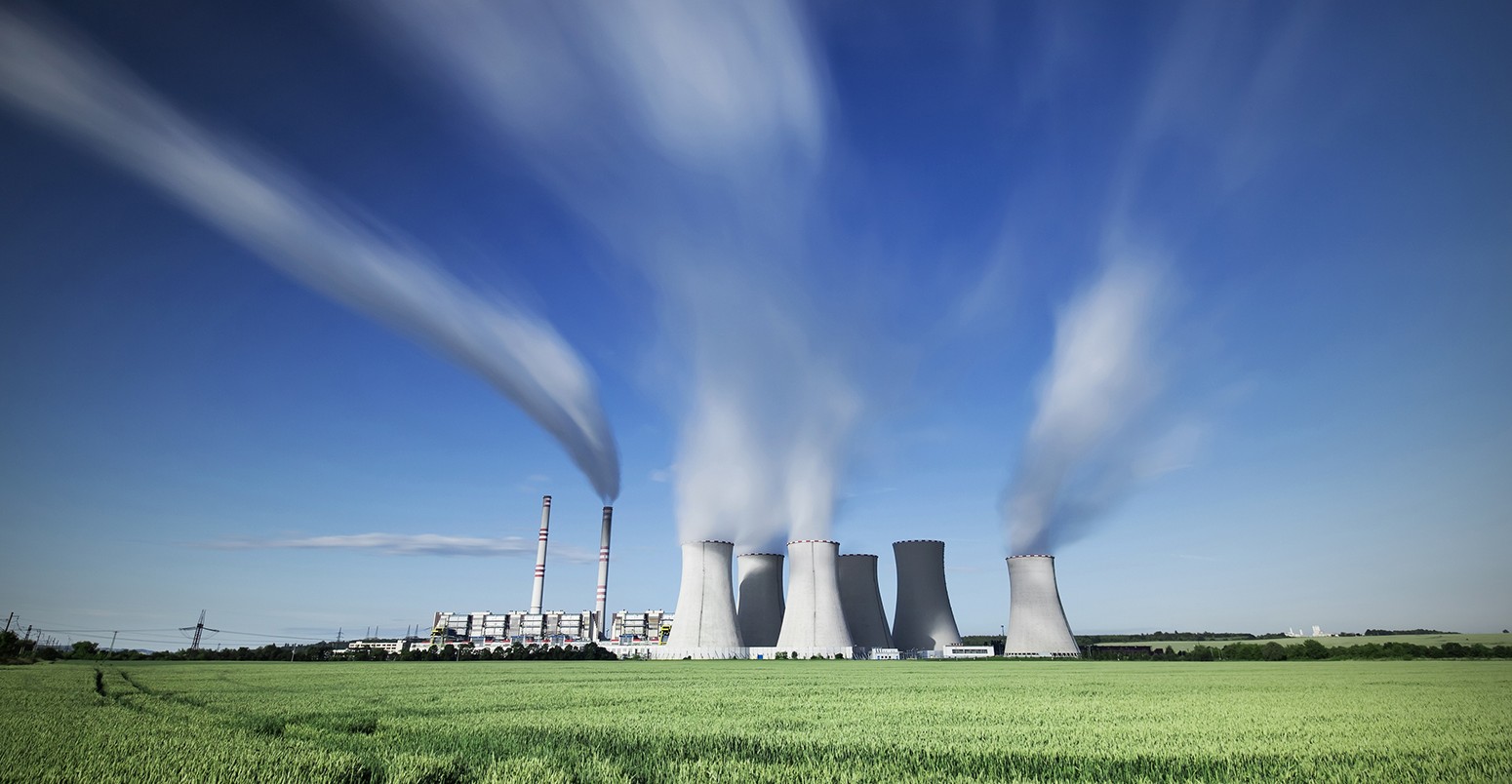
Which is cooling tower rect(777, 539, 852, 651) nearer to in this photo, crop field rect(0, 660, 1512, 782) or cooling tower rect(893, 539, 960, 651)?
cooling tower rect(893, 539, 960, 651)

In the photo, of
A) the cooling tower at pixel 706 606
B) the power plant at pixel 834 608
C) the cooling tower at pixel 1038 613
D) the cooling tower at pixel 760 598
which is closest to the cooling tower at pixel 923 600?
the power plant at pixel 834 608

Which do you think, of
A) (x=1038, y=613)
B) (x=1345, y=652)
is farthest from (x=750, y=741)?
(x=1345, y=652)

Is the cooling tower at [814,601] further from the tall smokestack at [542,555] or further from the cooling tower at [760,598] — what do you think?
the tall smokestack at [542,555]


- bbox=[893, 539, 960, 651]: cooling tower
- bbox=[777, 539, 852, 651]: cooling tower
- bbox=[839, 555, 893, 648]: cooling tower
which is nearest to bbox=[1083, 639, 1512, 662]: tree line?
bbox=[893, 539, 960, 651]: cooling tower

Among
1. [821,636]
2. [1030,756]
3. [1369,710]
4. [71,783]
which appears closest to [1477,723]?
[1369,710]

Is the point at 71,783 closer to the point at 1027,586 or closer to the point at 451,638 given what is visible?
the point at 1027,586

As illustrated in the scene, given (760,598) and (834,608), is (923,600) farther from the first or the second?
(760,598)

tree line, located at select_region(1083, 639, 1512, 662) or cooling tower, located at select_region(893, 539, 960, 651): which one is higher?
cooling tower, located at select_region(893, 539, 960, 651)
